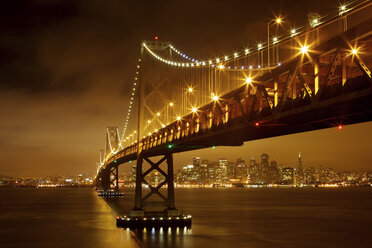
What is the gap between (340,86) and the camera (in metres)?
15.0

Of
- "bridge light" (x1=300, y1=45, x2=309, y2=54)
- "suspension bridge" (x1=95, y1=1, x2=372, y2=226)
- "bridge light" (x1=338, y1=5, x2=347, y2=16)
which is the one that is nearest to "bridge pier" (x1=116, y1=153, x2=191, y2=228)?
"suspension bridge" (x1=95, y1=1, x2=372, y2=226)

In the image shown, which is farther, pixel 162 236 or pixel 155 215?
pixel 155 215

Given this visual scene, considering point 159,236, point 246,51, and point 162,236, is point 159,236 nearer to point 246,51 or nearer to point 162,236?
point 162,236

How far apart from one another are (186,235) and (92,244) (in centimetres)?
679

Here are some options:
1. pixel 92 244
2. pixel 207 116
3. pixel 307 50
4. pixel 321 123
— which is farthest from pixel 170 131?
pixel 307 50

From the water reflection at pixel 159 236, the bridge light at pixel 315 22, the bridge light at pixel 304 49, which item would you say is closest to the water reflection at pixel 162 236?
the water reflection at pixel 159 236

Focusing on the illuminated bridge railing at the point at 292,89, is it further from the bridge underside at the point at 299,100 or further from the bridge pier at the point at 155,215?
the bridge pier at the point at 155,215

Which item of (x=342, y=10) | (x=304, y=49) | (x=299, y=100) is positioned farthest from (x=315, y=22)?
(x=299, y=100)

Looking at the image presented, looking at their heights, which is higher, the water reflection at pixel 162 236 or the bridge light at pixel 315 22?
the bridge light at pixel 315 22

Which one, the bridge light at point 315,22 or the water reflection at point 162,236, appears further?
the water reflection at point 162,236

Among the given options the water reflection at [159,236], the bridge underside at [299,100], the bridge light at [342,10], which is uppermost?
the bridge light at [342,10]

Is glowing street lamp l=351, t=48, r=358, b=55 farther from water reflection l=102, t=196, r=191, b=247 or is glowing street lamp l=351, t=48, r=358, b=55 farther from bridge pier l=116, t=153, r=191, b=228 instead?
bridge pier l=116, t=153, r=191, b=228

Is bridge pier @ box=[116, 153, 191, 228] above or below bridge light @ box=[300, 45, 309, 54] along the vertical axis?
below

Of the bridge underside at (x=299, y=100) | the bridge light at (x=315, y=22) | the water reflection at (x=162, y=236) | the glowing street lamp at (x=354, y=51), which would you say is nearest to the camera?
the glowing street lamp at (x=354, y=51)
